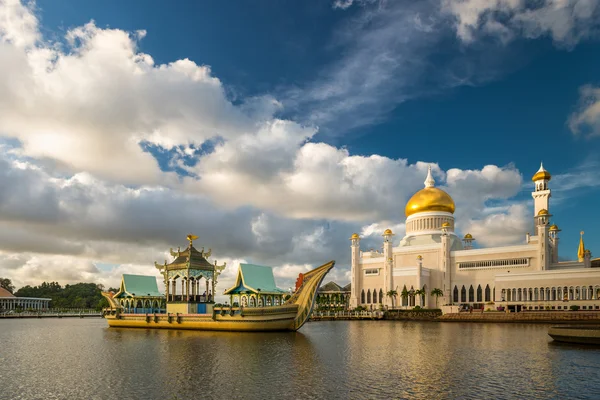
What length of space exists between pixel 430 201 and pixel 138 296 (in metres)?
56.2

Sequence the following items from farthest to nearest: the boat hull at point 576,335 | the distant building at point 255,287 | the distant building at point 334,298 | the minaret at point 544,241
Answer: the distant building at point 334,298 < the minaret at point 544,241 < the distant building at point 255,287 < the boat hull at point 576,335

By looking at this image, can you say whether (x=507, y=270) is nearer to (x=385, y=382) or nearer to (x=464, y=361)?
(x=464, y=361)

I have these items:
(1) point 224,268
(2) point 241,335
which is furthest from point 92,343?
(1) point 224,268

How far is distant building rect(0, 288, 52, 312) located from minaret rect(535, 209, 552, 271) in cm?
10235

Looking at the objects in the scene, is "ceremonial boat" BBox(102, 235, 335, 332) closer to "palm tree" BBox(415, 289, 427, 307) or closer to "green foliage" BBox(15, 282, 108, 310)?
"palm tree" BBox(415, 289, 427, 307)

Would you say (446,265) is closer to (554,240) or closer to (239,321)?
(554,240)

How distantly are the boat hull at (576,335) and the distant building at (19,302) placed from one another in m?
112

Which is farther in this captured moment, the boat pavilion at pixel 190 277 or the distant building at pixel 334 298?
the distant building at pixel 334 298

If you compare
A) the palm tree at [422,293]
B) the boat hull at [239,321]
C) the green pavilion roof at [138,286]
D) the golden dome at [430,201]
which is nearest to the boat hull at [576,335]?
the boat hull at [239,321]

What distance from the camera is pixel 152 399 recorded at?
19906 millimetres

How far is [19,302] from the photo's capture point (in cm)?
12925

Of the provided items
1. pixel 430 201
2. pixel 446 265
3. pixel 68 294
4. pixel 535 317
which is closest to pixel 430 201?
pixel 430 201

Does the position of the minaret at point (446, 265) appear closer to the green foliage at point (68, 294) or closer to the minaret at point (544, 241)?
the minaret at point (544, 241)

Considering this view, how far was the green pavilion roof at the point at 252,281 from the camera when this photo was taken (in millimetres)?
50938
